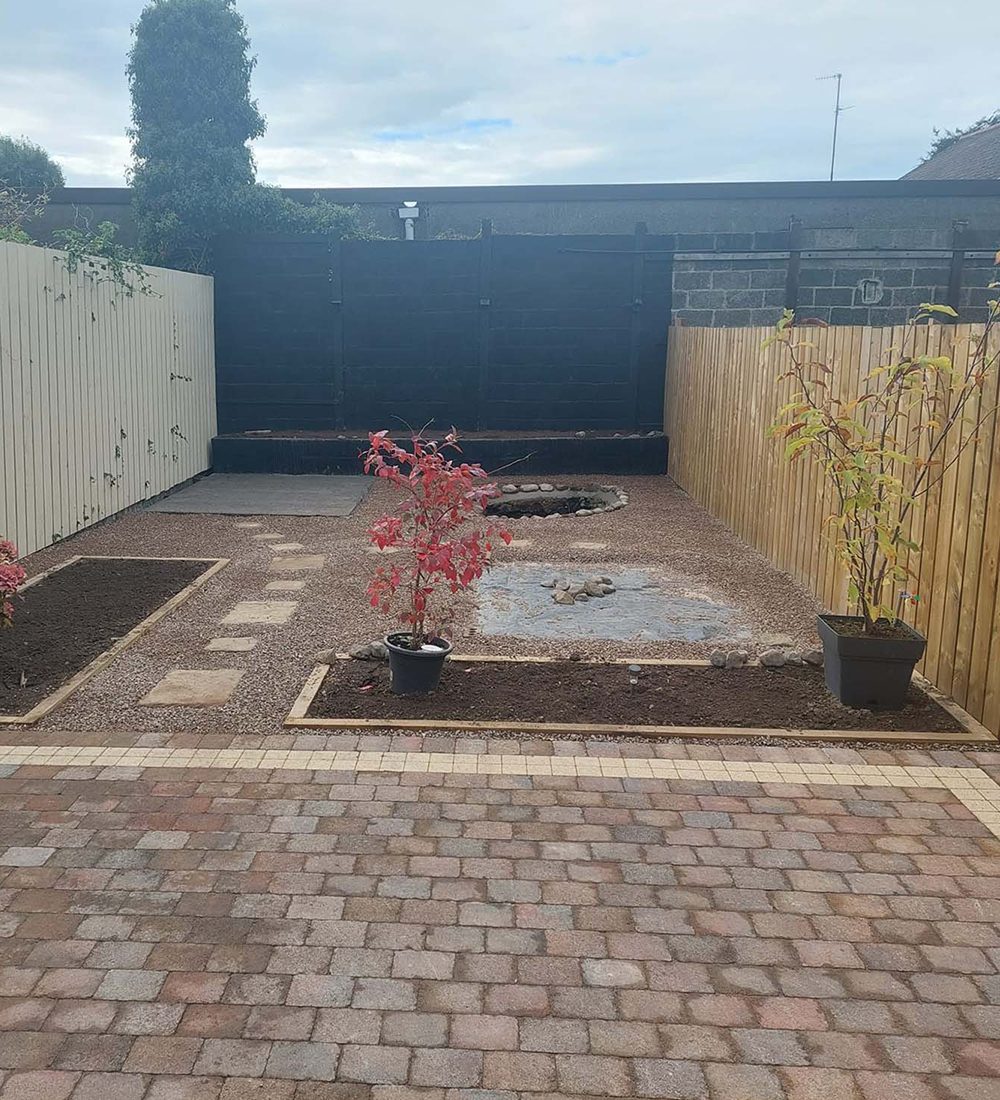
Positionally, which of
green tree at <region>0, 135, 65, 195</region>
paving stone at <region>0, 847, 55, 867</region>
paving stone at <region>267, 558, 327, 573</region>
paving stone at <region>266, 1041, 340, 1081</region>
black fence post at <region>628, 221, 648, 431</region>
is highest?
green tree at <region>0, 135, 65, 195</region>

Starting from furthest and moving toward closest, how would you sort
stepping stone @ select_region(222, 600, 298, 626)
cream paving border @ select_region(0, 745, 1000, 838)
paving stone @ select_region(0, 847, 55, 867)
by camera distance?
stepping stone @ select_region(222, 600, 298, 626) < cream paving border @ select_region(0, 745, 1000, 838) < paving stone @ select_region(0, 847, 55, 867)

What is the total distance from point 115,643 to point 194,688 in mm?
886

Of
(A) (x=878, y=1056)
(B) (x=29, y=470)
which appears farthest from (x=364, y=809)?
(B) (x=29, y=470)

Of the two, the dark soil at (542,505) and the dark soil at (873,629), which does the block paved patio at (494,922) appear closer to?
the dark soil at (873,629)

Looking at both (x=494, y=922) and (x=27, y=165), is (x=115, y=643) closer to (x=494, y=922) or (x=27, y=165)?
(x=494, y=922)

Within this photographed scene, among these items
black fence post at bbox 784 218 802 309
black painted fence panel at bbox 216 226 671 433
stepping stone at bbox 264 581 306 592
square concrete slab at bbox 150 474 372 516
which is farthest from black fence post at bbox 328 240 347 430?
stepping stone at bbox 264 581 306 592

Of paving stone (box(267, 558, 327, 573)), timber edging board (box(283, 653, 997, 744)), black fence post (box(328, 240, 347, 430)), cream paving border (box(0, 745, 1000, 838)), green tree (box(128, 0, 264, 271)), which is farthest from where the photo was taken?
green tree (box(128, 0, 264, 271))

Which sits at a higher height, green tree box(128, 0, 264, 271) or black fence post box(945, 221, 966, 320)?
green tree box(128, 0, 264, 271)

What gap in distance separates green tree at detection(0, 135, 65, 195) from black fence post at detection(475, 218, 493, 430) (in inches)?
459

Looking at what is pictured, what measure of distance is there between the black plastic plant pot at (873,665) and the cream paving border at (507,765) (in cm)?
59

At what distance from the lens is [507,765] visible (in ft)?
12.2

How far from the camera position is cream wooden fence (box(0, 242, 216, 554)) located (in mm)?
6859

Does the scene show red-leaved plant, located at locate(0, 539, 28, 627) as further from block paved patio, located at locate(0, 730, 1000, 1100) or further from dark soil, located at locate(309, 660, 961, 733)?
dark soil, located at locate(309, 660, 961, 733)

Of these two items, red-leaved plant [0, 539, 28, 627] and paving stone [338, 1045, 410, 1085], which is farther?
red-leaved plant [0, 539, 28, 627]
